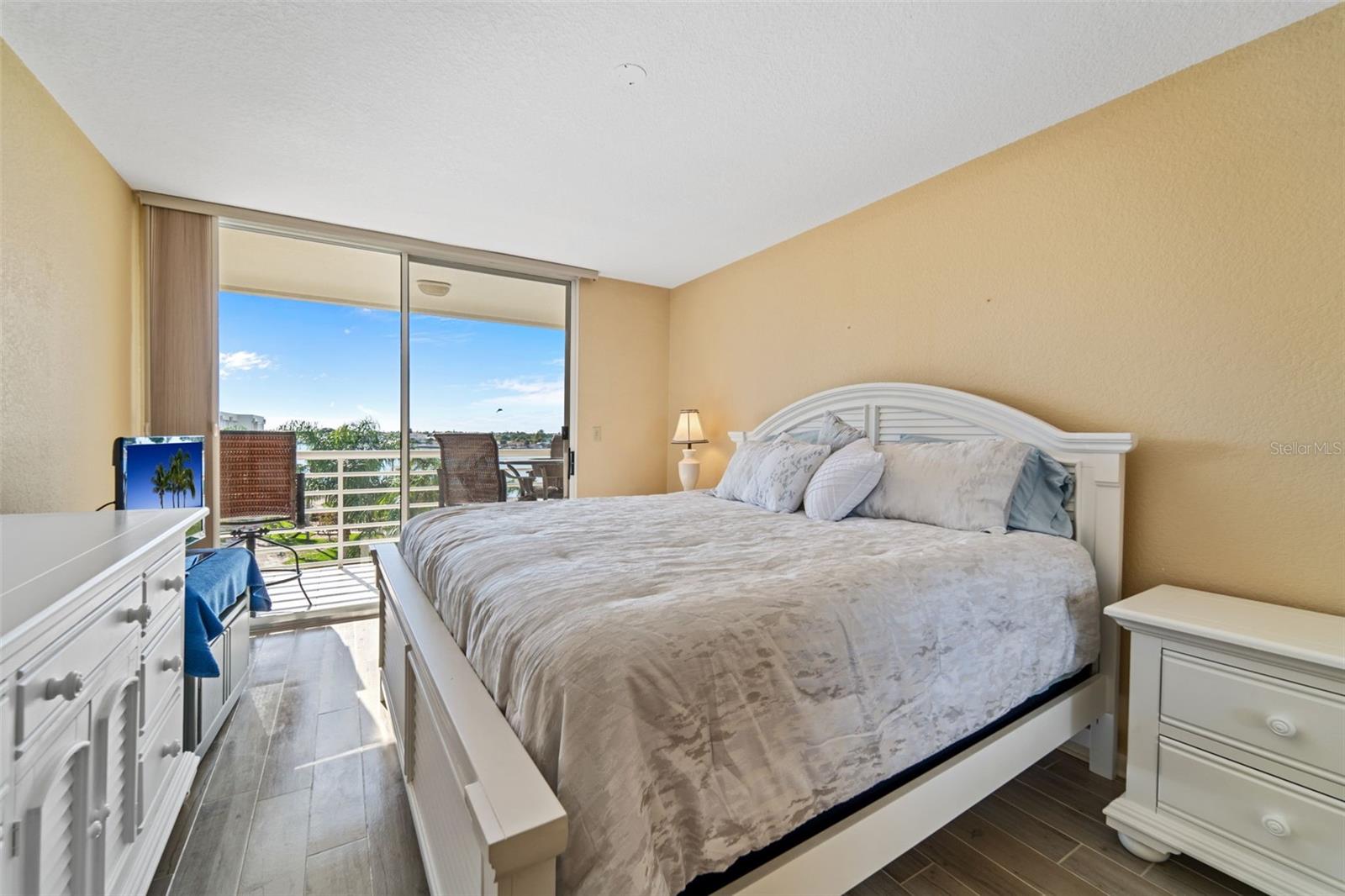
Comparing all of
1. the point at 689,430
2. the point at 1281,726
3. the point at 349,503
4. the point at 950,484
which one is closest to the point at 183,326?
the point at 349,503

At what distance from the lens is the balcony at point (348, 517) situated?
3928 millimetres

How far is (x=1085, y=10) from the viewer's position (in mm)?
1657

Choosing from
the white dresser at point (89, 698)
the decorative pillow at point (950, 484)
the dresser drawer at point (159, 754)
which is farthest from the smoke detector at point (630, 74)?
the dresser drawer at point (159, 754)

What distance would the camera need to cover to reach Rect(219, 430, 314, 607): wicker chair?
3428 mm

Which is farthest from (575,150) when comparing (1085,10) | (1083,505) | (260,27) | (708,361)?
(1083,505)

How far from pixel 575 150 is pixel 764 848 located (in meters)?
2.63

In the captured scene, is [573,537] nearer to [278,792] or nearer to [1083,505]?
[278,792]

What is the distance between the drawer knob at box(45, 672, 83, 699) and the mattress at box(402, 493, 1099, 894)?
66 cm

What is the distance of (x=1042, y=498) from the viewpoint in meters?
2.11

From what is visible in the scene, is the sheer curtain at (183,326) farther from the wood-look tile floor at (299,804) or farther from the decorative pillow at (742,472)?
the decorative pillow at (742,472)

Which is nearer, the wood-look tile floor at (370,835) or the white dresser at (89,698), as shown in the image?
the white dresser at (89,698)

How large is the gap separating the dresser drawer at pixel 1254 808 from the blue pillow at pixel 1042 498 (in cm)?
73

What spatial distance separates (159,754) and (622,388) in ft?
11.9

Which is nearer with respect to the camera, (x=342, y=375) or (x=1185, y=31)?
(x=1185, y=31)
